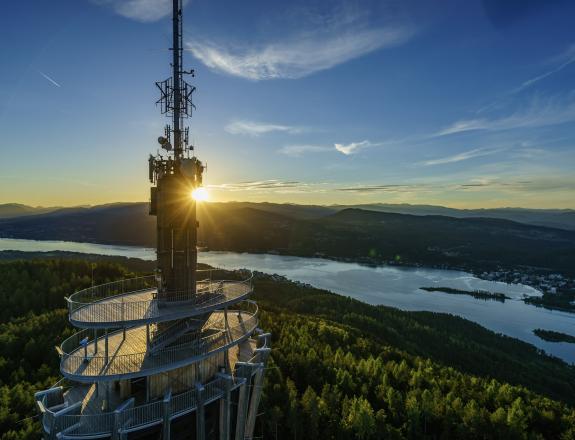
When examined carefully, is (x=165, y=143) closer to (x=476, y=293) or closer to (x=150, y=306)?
(x=150, y=306)

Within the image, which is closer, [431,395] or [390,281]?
[431,395]

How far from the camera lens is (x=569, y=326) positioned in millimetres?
110812

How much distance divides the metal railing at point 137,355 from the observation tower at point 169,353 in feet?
0.14

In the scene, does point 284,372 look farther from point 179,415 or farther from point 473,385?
point 179,415

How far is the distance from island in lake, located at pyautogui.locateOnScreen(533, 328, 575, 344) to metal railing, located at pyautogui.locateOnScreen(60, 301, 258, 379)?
11112 centimetres

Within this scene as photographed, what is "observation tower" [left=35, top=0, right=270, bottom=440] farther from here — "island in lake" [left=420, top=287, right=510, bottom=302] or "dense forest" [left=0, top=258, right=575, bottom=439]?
"island in lake" [left=420, top=287, right=510, bottom=302]

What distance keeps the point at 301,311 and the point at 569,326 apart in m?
85.1

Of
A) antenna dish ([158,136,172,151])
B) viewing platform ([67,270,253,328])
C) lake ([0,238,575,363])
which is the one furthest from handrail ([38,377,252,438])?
lake ([0,238,575,363])

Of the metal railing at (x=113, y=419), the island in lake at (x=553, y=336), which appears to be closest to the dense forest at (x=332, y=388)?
the metal railing at (x=113, y=419)

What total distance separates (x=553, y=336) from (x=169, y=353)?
11646 centimetres

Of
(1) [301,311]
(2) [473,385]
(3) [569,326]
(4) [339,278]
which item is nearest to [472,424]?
(2) [473,385]

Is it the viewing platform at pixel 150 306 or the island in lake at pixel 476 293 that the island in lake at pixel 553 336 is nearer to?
the island in lake at pixel 476 293

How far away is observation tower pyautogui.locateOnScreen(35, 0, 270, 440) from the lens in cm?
1361

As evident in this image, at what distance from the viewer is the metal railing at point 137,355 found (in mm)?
13789
